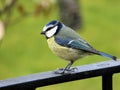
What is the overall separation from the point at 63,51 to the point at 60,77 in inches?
18.3

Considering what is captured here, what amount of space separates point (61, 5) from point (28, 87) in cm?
696

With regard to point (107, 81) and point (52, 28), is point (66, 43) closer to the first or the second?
point (52, 28)

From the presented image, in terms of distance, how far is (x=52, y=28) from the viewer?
2.66m

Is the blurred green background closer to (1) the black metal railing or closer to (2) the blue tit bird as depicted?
(2) the blue tit bird

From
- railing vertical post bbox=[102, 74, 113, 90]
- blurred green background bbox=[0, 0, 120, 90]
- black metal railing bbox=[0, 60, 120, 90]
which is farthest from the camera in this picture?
blurred green background bbox=[0, 0, 120, 90]

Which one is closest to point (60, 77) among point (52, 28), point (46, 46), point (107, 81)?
point (107, 81)

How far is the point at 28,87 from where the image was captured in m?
2.16

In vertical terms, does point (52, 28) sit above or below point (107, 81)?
above

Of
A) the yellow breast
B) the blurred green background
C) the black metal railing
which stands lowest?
the blurred green background

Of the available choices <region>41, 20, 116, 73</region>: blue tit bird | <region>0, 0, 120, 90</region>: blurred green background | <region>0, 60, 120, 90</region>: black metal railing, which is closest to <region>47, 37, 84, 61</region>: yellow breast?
<region>41, 20, 116, 73</region>: blue tit bird

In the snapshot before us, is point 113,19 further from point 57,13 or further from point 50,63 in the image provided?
point 50,63

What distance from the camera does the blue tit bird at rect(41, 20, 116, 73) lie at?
2.72m

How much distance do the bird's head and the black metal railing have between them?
352 millimetres

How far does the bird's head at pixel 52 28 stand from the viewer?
265 centimetres
